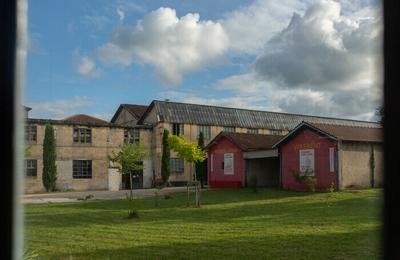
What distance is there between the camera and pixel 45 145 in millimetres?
44250

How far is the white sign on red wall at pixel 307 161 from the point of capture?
98.1 feet

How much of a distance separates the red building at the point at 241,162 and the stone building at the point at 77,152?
12.2 m

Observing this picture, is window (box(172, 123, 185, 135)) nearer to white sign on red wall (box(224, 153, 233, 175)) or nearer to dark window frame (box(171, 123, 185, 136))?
dark window frame (box(171, 123, 185, 136))

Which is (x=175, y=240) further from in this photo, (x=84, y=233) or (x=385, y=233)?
(x=385, y=233)

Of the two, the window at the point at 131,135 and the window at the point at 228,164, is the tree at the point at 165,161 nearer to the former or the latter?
the window at the point at 131,135

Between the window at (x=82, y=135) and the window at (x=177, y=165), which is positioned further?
the window at (x=177, y=165)

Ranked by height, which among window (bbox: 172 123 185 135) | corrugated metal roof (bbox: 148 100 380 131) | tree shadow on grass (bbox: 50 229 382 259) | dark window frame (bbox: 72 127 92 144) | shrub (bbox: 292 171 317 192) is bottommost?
tree shadow on grass (bbox: 50 229 382 259)

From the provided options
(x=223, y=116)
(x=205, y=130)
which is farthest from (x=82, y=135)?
(x=223, y=116)

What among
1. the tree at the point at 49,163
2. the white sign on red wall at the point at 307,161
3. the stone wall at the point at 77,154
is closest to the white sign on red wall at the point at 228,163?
the white sign on red wall at the point at 307,161

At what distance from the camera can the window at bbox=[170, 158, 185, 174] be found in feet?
165

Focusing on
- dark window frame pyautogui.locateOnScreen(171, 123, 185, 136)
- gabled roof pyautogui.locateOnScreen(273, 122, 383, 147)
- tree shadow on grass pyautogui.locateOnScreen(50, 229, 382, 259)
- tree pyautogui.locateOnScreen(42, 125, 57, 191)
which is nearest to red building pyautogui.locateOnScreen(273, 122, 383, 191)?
gabled roof pyautogui.locateOnScreen(273, 122, 383, 147)

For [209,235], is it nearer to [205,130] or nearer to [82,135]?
[82,135]

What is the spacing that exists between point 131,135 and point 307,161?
78.1 ft

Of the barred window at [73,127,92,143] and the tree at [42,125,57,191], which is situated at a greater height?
the barred window at [73,127,92,143]
